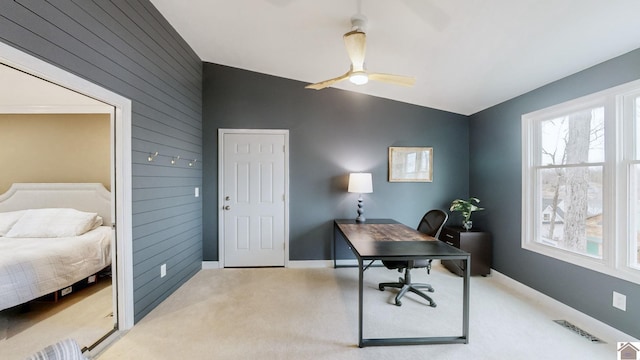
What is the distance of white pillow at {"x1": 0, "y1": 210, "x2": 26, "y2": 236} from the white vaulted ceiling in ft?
9.57

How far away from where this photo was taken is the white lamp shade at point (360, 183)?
360 cm

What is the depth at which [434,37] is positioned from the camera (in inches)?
95.3

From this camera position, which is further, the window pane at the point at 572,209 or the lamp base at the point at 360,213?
the lamp base at the point at 360,213

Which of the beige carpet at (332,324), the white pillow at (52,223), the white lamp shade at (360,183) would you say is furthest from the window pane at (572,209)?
the white pillow at (52,223)

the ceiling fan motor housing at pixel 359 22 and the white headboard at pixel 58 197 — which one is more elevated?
the ceiling fan motor housing at pixel 359 22

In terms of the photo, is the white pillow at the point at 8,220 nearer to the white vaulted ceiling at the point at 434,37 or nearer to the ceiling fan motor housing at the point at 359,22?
the white vaulted ceiling at the point at 434,37

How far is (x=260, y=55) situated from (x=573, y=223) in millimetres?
3990

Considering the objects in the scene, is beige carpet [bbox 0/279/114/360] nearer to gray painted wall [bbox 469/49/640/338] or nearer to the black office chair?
the black office chair

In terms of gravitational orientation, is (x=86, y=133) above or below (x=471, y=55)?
below

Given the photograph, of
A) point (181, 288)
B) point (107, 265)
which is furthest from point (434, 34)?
point (107, 265)

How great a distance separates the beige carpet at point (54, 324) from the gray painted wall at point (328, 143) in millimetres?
1414

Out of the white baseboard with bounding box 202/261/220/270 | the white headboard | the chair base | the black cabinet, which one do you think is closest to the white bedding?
the white headboard

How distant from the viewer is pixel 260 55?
337cm

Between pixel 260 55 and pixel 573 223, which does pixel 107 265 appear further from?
pixel 573 223
